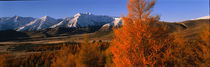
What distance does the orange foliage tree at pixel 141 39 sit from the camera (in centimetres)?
626

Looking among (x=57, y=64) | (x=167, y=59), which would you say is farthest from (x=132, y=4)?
(x=57, y=64)

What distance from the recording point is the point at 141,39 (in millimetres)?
6410

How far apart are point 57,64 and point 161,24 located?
11.5 metres

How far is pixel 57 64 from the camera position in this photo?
14.0 meters

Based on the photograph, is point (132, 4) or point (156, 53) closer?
point (156, 53)

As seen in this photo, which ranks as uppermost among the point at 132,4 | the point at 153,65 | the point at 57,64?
the point at 132,4

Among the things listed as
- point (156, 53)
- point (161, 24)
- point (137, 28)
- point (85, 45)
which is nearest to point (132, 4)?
point (137, 28)

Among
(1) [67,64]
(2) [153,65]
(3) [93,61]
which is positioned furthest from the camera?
(3) [93,61]

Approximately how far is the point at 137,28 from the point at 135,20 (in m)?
0.49

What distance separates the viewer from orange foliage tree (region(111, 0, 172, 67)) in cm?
626

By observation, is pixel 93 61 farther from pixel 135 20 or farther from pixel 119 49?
pixel 135 20

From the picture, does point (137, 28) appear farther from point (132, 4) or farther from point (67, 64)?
point (67, 64)

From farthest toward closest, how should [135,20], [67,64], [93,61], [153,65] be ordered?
[93,61]
[67,64]
[135,20]
[153,65]

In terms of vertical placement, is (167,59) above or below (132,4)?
below
